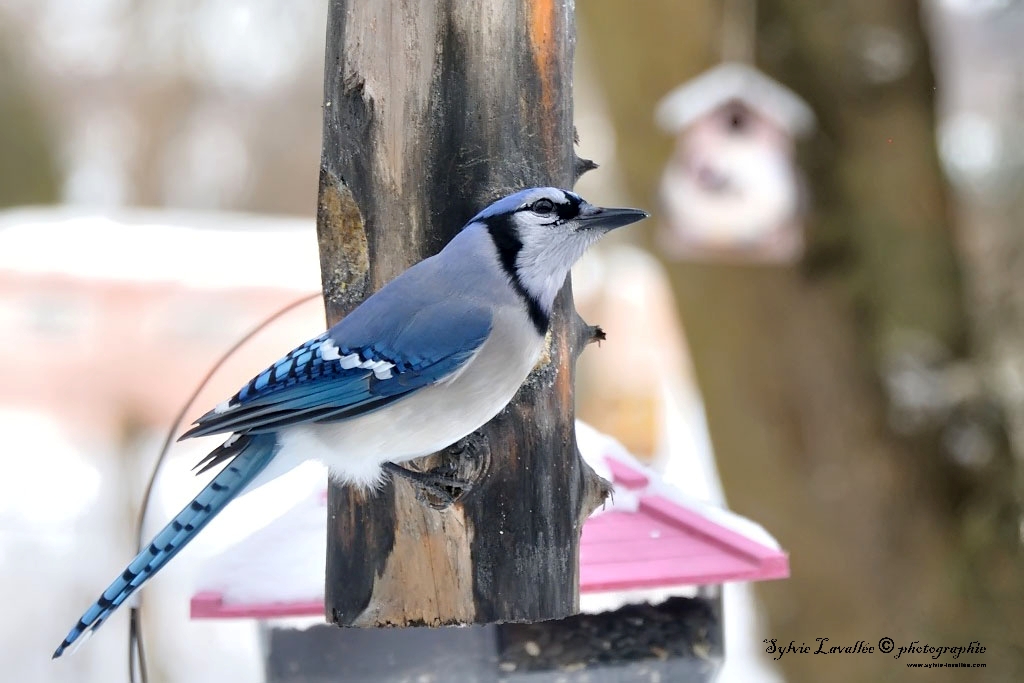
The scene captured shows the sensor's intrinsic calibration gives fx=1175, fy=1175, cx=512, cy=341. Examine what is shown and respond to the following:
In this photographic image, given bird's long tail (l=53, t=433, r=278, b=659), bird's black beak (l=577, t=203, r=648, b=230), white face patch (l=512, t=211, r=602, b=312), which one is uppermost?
bird's black beak (l=577, t=203, r=648, b=230)

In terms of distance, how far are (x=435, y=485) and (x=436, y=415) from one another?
6.3 inches

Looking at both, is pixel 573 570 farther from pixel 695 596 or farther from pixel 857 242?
pixel 857 242

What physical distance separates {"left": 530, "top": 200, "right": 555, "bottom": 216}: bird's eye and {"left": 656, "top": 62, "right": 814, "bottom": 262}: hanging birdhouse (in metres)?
1.58

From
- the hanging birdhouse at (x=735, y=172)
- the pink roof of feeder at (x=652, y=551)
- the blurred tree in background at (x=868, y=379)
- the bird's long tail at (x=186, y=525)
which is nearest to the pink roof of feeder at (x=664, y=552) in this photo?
the pink roof of feeder at (x=652, y=551)

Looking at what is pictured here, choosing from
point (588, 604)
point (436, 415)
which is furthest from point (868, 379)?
point (436, 415)

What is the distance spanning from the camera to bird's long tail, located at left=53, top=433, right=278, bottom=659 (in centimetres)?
144

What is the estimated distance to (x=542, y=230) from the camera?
155 centimetres

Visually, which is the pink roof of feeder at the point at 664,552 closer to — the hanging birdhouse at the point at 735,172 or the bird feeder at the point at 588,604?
the bird feeder at the point at 588,604

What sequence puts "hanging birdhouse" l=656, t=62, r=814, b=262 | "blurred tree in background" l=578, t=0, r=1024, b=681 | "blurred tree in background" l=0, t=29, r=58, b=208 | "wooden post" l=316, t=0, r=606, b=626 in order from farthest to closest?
"blurred tree in background" l=0, t=29, r=58, b=208 → "blurred tree in background" l=578, t=0, r=1024, b=681 → "hanging birdhouse" l=656, t=62, r=814, b=262 → "wooden post" l=316, t=0, r=606, b=626

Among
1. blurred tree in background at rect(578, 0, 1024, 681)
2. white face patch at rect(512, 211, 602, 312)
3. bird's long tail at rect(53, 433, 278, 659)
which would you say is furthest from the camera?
blurred tree in background at rect(578, 0, 1024, 681)

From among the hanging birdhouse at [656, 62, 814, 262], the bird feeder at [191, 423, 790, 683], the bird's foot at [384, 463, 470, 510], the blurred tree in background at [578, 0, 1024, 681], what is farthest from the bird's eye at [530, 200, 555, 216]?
the blurred tree in background at [578, 0, 1024, 681]

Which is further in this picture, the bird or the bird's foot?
Result: the bird's foot

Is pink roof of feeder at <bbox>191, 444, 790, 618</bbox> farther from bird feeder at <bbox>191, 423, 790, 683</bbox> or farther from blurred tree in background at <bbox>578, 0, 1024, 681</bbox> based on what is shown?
blurred tree in background at <bbox>578, 0, 1024, 681</bbox>

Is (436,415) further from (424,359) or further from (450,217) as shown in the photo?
(450,217)
